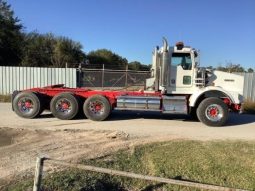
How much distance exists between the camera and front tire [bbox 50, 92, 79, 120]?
14469mm

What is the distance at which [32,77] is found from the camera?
997 inches

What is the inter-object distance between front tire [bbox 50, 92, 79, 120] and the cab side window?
3.90m

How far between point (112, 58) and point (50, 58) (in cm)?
2054

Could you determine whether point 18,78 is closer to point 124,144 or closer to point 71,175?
point 124,144

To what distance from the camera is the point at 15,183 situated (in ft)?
21.9

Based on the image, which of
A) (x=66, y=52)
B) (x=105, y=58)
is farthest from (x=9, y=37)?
(x=105, y=58)

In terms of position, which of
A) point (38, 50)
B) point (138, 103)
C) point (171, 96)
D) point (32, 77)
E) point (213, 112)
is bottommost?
point (213, 112)

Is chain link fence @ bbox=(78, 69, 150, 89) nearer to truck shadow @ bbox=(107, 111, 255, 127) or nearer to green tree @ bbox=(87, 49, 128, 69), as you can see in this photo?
truck shadow @ bbox=(107, 111, 255, 127)

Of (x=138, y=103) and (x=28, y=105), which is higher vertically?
(x=138, y=103)

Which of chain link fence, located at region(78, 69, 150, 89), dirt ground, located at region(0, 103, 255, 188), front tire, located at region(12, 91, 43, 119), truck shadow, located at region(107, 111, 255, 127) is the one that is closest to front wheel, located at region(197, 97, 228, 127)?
dirt ground, located at region(0, 103, 255, 188)

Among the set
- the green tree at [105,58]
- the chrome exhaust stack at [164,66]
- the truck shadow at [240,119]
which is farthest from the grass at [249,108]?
the green tree at [105,58]

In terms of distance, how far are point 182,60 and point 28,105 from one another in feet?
19.6

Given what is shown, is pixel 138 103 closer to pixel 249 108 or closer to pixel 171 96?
pixel 171 96

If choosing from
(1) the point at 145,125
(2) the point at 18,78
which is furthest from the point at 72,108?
(2) the point at 18,78
